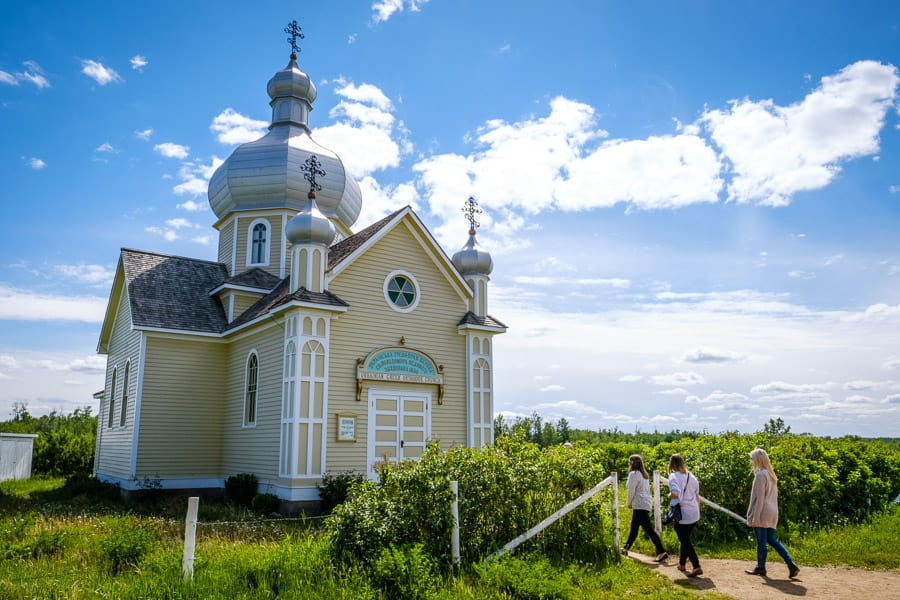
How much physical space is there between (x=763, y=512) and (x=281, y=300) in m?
11.9

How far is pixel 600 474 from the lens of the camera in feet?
35.0

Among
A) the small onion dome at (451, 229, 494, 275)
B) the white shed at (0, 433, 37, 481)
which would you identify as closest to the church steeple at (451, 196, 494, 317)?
the small onion dome at (451, 229, 494, 275)

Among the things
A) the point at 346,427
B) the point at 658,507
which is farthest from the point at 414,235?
the point at 658,507

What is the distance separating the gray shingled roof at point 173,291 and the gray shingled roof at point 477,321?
292 inches

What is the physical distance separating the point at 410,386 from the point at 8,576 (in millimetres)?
10081

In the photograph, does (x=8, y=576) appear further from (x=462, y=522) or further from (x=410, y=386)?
(x=410, y=386)

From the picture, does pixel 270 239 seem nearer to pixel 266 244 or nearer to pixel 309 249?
pixel 266 244

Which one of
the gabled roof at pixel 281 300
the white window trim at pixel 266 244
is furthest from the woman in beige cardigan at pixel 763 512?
the white window trim at pixel 266 244

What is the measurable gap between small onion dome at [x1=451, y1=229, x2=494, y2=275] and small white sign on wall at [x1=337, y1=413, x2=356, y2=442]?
217 inches

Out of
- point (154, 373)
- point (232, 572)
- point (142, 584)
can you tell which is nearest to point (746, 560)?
point (232, 572)

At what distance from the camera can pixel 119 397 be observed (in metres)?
21.9

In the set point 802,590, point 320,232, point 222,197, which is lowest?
point 802,590

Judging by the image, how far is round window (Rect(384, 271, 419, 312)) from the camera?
17.7 meters

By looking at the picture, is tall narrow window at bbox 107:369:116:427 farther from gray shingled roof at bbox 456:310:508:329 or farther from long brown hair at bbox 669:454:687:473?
long brown hair at bbox 669:454:687:473
